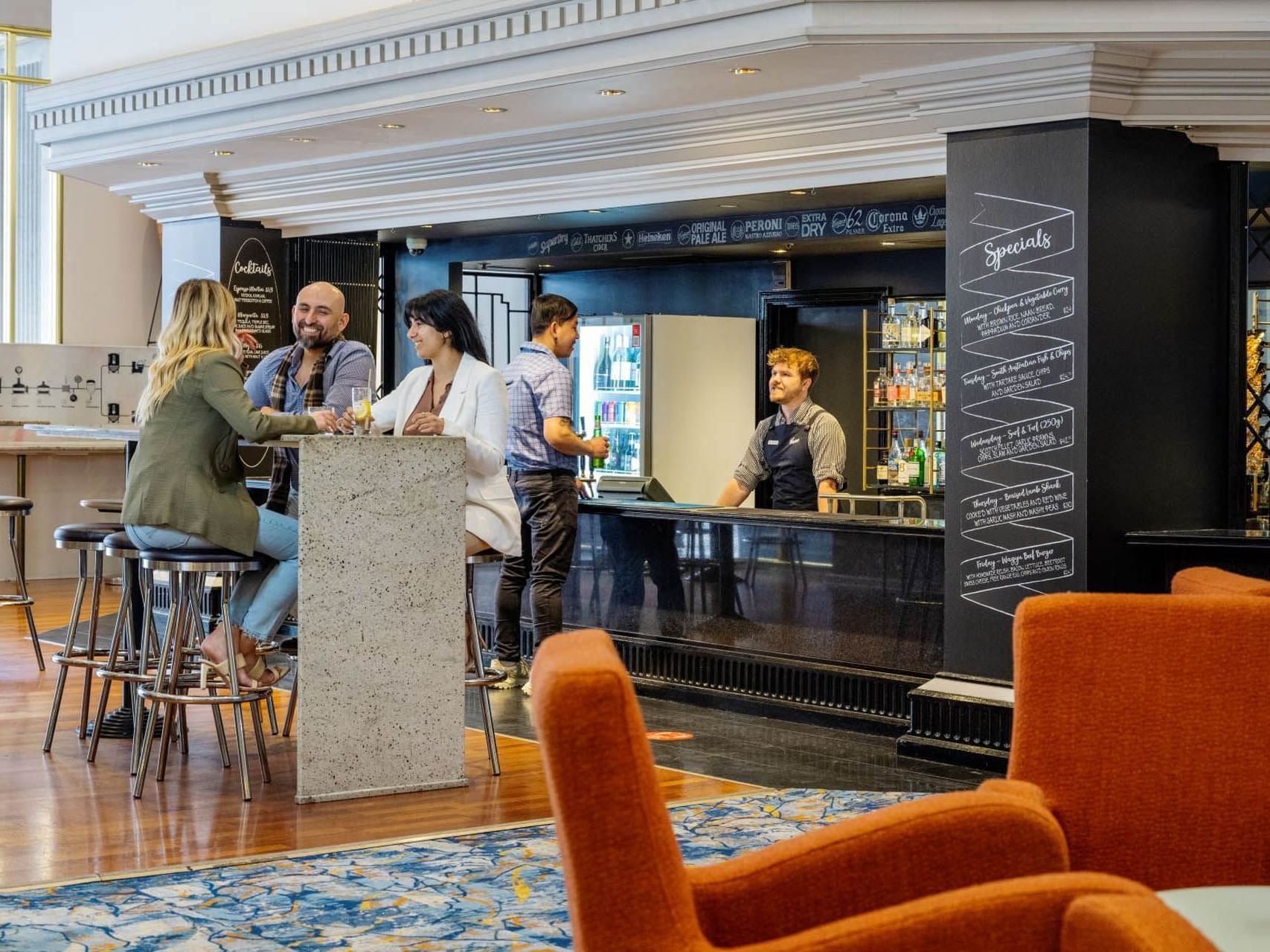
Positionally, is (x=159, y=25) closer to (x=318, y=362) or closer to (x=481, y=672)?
(x=318, y=362)

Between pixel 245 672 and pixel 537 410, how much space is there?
204 centimetres

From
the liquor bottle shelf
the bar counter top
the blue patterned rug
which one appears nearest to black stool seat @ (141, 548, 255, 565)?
the blue patterned rug

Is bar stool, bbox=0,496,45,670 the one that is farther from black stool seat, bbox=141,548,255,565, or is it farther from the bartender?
the bartender

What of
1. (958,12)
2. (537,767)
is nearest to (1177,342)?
(958,12)

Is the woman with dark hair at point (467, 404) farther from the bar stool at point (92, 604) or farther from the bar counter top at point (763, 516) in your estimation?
the bar counter top at point (763, 516)

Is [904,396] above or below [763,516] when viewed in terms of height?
above

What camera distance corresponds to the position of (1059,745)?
280 cm

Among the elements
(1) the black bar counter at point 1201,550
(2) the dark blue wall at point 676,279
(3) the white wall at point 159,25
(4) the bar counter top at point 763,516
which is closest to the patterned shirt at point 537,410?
(4) the bar counter top at point 763,516

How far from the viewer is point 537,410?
683 centimetres

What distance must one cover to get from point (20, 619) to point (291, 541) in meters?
5.12

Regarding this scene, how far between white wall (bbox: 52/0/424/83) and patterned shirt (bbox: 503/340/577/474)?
5.62 ft

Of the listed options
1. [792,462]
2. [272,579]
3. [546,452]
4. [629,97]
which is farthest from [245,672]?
[792,462]

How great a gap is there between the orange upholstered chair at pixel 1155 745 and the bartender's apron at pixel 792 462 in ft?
13.9

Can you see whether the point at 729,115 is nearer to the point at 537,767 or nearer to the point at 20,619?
the point at 537,767
